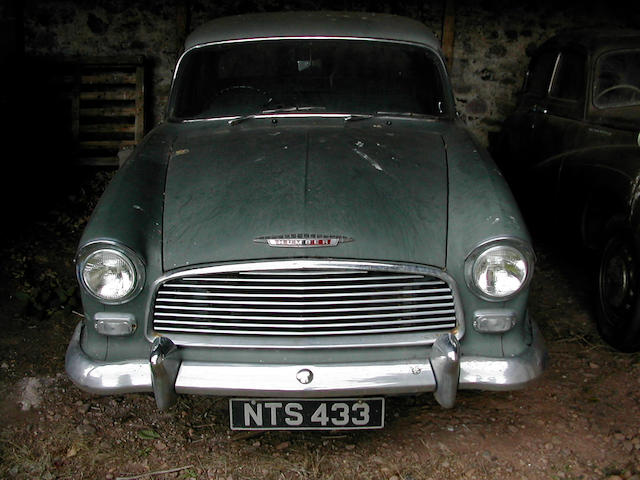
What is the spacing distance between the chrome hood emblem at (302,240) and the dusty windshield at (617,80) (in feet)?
9.72

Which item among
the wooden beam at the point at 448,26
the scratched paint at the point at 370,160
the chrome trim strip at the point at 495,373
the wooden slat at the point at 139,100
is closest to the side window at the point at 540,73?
the wooden beam at the point at 448,26

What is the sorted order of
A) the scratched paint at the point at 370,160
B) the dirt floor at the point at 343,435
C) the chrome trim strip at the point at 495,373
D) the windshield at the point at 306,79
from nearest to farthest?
the chrome trim strip at the point at 495,373, the dirt floor at the point at 343,435, the scratched paint at the point at 370,160, the windshield at the point at 306,79

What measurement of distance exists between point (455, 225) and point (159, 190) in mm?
1181

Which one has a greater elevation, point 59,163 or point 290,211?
point 290,211

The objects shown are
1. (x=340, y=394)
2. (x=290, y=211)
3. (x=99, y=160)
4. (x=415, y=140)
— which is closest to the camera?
(x=340, y=394)

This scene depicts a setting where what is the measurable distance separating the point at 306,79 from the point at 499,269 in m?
1.63

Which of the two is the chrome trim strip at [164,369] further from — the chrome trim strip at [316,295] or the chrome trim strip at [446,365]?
the chrome trim strip at [446,365]

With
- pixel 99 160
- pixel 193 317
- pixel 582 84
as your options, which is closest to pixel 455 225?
pixel 193 317

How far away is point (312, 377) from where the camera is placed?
2473 millimetres

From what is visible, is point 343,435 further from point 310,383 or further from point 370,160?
point 370,160

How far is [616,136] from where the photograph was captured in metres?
4.13

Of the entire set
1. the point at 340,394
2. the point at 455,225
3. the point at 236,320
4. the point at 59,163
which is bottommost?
Result: the point at 59,163

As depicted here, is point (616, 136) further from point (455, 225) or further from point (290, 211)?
point (290, 211)

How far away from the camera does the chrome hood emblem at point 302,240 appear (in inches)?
98.0
